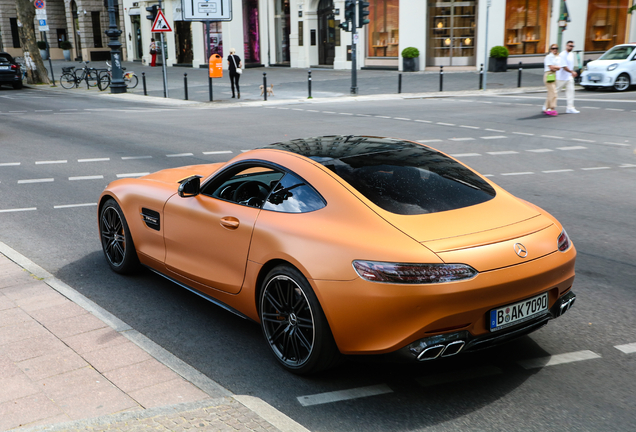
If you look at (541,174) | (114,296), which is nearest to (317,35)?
(541,174)

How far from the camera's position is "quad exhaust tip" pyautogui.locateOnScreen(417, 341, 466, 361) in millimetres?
3520

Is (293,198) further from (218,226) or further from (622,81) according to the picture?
(622,81)

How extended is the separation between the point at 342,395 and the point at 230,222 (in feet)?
4.63

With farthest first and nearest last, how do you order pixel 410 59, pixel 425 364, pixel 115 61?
pixel 410 59 → pixel 115 61 → pixel 425 364

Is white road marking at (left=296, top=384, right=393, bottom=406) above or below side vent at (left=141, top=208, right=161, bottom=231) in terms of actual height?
below

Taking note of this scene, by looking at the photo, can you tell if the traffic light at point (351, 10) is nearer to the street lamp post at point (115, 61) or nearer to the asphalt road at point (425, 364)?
Result: the asphalt road at point (425, 364)

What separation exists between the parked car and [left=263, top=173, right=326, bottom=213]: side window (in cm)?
3386

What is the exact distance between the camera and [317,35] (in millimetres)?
41781

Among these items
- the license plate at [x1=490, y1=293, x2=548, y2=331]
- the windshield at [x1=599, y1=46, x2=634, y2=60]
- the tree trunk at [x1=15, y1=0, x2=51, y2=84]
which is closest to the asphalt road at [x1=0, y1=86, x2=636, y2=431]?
the license plate at [x1=490, y1=293, x2=548, y2=331]

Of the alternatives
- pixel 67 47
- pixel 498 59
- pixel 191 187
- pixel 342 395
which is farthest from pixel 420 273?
pixel 67 47

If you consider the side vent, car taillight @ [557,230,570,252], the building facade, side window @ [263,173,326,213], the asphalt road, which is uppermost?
the building facade

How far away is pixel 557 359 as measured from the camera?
4.21m

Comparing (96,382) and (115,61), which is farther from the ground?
(115,61)

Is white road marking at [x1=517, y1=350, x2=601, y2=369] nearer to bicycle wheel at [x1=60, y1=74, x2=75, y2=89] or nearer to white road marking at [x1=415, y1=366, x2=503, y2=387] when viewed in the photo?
white road marking at [x1=415, y1=366, x2=503, y2=387]
